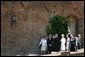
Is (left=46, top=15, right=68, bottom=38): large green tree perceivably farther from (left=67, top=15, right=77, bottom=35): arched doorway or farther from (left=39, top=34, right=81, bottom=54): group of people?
(left=67, top=15, right=77, bottom=35): arched doorway

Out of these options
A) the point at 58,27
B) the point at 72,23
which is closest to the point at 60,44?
the point at 58,27

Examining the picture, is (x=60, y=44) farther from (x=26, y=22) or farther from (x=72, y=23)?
(x=72, y=23)

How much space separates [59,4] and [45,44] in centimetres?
419

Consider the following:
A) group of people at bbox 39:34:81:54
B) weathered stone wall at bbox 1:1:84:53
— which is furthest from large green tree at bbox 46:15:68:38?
weathered stone wall at bbox 1:1:84:53

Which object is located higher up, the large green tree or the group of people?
the large green tree

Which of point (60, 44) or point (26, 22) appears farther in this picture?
point (26, 22)

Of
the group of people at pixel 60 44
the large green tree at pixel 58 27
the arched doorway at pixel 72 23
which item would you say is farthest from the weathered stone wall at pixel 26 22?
the group of people at pixel 60 44

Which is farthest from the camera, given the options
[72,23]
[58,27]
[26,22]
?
[72,23]

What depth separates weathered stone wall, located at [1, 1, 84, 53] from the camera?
1780 cm

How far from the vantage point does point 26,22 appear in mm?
18219

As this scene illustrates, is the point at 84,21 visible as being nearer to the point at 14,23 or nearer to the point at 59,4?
the point at 59,4

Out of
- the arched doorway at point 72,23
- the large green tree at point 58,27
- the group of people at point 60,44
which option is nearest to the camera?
the group of people at point 60,44

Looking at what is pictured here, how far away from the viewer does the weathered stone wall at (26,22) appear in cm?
1780

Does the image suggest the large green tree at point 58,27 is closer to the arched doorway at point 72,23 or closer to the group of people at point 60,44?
the group of people at point 60,44
